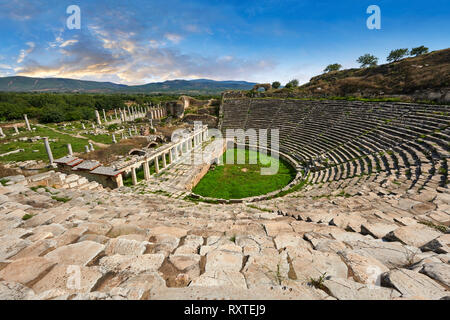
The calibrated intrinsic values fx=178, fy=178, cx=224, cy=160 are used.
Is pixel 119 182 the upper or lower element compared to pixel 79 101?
lower

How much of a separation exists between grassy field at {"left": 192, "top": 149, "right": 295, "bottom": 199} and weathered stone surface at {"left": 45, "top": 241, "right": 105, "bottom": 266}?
896 cm

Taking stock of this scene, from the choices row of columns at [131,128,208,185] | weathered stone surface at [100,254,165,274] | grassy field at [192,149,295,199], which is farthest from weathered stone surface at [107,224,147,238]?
row of columns at [131,128,208,185]

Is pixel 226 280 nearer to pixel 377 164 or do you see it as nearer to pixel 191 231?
pixel 191 231

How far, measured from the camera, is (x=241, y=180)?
13.6 meters

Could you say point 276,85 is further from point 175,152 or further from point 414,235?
point 414,235

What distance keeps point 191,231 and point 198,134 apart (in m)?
18.5

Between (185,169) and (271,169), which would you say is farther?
(271,169)

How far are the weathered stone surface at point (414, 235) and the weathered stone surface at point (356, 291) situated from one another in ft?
6.10

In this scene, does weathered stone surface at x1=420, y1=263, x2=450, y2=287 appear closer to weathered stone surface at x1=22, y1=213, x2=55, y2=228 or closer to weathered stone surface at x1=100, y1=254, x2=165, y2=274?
weathered stone surface at x1=100, y1=254, x2=165, y2=274

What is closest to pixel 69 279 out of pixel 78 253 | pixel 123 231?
pixel 78 253

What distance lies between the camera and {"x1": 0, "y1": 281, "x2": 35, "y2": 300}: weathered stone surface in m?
1.52

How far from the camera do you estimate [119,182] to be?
34.8ft
